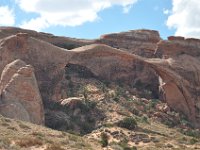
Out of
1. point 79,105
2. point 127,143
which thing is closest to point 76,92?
point 79,105

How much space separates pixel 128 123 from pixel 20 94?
11124mm

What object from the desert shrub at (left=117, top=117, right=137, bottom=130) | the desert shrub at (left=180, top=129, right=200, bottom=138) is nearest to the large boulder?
the desert shrub at (left=180, top=129, right=200, bottom=138)

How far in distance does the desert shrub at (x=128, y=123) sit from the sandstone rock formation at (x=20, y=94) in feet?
26.6

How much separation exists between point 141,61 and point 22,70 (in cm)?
2202

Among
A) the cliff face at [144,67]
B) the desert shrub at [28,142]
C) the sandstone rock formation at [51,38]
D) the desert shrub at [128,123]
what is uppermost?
the sandstone rock formation at [51,38]

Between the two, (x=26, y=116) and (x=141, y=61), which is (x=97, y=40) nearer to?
(x=141, y=61)

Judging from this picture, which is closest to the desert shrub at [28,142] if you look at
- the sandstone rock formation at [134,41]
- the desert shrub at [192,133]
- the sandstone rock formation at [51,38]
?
the desert shrub at [192,133]

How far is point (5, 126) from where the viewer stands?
104 ft

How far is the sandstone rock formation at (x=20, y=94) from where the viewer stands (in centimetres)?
4081

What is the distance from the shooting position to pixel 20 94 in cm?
4366

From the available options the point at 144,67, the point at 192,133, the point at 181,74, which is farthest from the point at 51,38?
the point at 192,133

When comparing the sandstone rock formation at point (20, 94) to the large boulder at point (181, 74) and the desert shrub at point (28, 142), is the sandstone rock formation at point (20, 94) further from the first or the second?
the large boulder at point (181, 74)

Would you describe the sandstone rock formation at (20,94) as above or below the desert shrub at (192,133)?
above

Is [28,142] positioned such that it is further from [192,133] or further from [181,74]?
[181,74]
